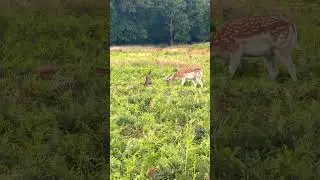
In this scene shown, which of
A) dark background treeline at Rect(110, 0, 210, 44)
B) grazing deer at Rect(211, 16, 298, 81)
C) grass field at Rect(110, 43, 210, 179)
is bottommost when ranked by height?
grass field at Rect(110, 43, 210, 179)

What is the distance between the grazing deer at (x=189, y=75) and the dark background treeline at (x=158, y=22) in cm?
154

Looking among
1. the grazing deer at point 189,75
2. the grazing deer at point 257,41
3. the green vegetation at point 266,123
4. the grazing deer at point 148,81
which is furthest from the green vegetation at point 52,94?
the grazing deer at point 257,41

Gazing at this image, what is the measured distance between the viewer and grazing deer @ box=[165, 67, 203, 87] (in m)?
6.53

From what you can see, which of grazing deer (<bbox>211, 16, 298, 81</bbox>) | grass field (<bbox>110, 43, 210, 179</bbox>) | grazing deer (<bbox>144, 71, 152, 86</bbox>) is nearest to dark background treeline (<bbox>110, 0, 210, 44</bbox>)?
grass field (<bbox>110, 43, 210, 179</bbox>)

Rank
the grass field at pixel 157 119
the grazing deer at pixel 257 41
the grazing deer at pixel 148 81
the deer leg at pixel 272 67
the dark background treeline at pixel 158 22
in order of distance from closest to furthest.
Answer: the grass field at pixel 157 119, the dark background treeline at pixel 158 22, the grazing deer at pixel 148 81, the grazing deer at pixel 257 41, the deer leg at pixel 272 67

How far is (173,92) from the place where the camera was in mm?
6324

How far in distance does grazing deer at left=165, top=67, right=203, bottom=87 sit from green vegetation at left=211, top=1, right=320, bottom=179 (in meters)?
0.19

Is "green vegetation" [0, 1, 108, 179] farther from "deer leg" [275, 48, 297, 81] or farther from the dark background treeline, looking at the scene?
"deer leg" [275, 48, 297, 81]

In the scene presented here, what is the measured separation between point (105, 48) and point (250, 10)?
215 cm

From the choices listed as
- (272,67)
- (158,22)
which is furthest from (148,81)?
(158,22)

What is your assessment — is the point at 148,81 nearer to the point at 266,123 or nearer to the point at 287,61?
the point at 287,61

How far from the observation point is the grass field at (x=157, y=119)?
166 inches

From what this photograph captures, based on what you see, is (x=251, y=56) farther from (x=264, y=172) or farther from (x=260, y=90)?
(x=264, y=172)

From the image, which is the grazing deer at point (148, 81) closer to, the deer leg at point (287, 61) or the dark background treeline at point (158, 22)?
the deer leg at point (287, 61)
